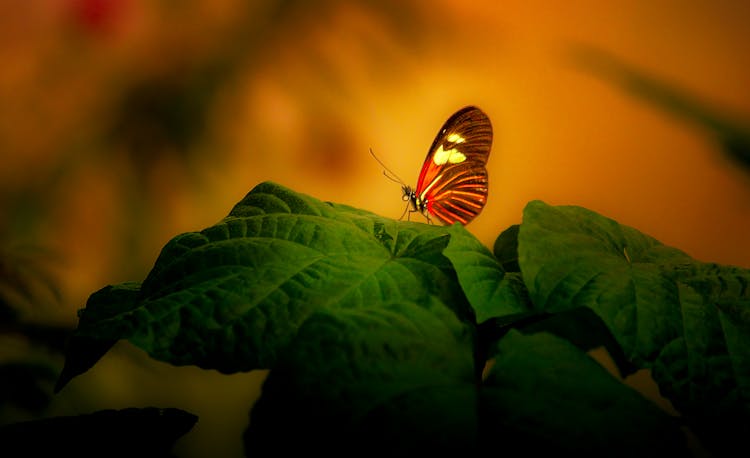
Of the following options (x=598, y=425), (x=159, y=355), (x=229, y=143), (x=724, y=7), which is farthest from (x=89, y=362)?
(x=724, y=7)

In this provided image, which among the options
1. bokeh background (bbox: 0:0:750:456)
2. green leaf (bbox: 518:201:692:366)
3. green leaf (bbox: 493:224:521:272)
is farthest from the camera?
bokeh background (bbox: 0:0:750:456)

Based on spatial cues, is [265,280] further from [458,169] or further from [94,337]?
[458,169]

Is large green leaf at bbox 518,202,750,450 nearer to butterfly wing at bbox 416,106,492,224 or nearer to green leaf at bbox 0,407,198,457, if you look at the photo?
butterfly wing at bbox 416,106,492,224

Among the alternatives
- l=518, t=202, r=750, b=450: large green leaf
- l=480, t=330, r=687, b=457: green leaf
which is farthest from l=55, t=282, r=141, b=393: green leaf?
l=518, t=202, r=750, b=450: large green leaf

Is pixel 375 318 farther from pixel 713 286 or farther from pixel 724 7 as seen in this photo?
pixel 724 7

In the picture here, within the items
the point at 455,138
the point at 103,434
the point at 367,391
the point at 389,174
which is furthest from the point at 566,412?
the point at 389,174

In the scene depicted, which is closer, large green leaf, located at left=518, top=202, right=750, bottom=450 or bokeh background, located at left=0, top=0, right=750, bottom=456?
large green leaf, located at left=518, top=202, right=750, bottom=450

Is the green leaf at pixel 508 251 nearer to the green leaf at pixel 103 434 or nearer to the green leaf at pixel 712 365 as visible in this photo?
the green leaf at pixel 712 365

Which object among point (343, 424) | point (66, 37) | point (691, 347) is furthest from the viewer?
point (66, 37)
